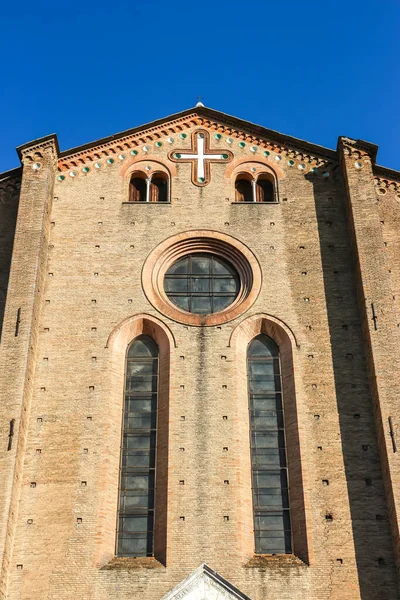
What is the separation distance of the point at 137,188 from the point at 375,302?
23.9ft

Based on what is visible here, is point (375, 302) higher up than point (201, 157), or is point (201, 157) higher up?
point (201, 157)

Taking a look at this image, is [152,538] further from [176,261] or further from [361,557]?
[176,261]

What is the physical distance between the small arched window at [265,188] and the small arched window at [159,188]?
7.91 ft

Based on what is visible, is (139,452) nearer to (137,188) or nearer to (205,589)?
(205,589)

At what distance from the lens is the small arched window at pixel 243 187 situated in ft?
75.6

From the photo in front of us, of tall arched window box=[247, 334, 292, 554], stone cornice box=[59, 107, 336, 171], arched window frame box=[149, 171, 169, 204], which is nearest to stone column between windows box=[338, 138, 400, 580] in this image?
stone cornice box=[59, 107, 336, 171]

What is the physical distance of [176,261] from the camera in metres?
21.6

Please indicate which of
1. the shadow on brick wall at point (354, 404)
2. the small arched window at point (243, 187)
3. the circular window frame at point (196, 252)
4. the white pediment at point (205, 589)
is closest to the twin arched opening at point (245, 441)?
the circular window frame at point (196, 252)

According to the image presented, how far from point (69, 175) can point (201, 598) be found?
461 inches

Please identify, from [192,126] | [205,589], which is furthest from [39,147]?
[205,589]

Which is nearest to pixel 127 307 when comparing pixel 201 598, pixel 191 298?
pixel 191 298

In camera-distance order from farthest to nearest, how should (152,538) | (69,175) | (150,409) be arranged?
(69,175)
(150,409)
(152,538)

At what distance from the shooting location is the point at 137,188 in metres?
23.2

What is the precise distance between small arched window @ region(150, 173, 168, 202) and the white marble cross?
0.61 m
